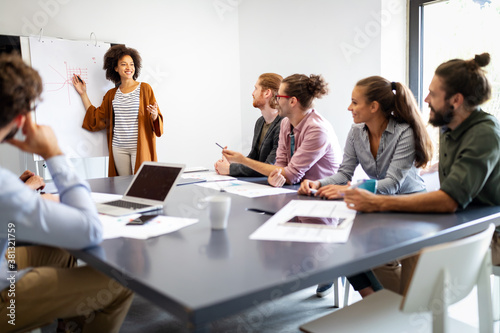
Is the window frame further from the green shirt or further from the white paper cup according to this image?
the white paper cup

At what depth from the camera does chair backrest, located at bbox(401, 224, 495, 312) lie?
3.66ft

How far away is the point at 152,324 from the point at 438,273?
1602mm

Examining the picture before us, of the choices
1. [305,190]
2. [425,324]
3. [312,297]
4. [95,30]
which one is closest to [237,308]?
[425,324]

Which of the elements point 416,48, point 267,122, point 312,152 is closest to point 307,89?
point 312,152

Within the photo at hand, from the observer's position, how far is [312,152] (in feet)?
8.17

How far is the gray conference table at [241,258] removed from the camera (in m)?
0.94

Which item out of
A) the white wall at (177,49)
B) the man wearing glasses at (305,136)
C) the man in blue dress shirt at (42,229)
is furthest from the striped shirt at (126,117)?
the man in blue dress shirt at (42,229)

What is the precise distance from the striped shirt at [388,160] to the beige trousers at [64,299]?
1.13 m

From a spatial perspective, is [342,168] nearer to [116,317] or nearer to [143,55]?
[116,317]

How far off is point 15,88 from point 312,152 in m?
1.66

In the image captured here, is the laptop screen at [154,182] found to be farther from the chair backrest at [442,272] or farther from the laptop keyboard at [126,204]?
the chair backrest at [442,272]

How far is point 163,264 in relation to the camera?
3.73 feet

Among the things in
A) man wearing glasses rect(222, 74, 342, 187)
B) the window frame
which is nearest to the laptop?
man wearing glasses rect(222, 74, 342, 187)

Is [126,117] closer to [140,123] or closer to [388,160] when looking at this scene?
[140,123]
